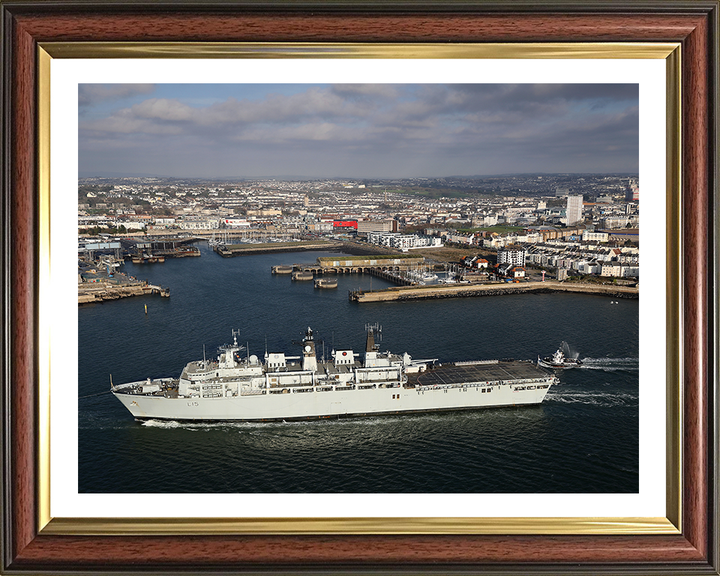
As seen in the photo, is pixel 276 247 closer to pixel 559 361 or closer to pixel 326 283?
pixel 326 283

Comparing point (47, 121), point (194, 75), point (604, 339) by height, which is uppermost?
point (194, 75)

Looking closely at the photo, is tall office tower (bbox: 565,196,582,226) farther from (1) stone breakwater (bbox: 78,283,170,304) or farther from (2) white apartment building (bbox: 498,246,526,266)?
(1) stone breakwater (bbox: 78,283,170,304)

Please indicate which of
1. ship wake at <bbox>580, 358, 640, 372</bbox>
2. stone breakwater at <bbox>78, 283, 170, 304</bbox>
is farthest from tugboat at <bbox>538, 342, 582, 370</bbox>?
stone breakwater at <bbox>78, 283, 170, 304</bbox>

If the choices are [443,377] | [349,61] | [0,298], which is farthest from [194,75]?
[443,377]

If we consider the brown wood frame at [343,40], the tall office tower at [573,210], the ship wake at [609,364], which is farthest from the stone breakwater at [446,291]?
the brown wood frame at [343,40]

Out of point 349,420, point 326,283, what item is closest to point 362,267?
point 326,283

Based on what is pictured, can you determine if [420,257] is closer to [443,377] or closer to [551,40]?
[443,377]

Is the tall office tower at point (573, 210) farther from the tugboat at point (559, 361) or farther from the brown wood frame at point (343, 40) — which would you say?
the brown wood frame at point (343, 40)
